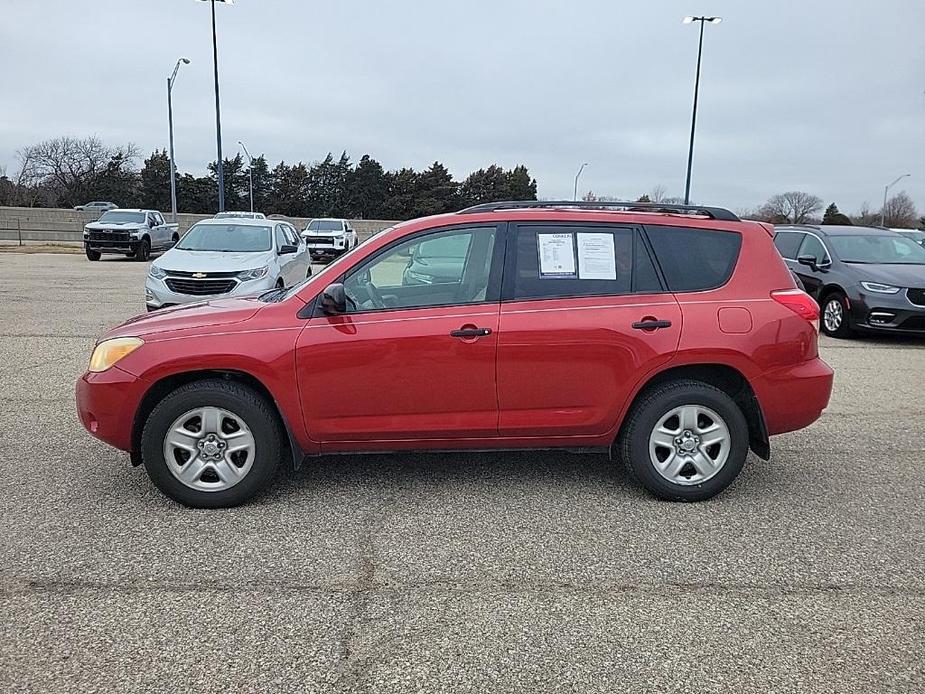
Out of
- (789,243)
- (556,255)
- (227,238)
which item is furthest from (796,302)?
(227,238)

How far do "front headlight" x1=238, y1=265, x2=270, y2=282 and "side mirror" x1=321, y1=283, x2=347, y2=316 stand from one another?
702 cm

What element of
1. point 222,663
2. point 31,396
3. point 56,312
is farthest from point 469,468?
point 56,312

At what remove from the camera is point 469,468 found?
500 centimetres

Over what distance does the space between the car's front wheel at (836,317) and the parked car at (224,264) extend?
7.92 meters

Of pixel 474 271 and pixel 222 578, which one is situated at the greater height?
pixel 474 271

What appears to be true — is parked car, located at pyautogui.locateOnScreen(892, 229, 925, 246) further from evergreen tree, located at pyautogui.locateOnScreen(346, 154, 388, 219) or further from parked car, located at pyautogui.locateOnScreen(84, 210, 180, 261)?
evergreen tree, located at pyautogui.locateOnScreen(346, 154, 388, 219)

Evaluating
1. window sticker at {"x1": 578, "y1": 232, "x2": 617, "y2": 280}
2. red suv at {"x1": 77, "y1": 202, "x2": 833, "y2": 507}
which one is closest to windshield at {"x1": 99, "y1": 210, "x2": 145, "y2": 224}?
red suv at {"x1": 77, "y1": 202, "x2": 833, "y2": 507}

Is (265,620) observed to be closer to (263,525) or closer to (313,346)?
(263,525)

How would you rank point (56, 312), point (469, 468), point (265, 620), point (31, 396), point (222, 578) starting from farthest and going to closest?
1. point (56, 312)
2. point (31, 396)
3. point (469, 468)
4. point (222, 578)
5. point (265, 620)

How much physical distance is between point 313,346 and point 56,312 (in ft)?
31.8

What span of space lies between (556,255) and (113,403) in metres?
2.65

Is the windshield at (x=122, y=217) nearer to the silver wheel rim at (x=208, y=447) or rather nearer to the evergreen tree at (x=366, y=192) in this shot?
the silver wheel rim at (x=208, y=447)

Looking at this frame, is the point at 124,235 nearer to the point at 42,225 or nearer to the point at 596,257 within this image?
the point at 42,225

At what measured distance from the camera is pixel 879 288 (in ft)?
34.3
